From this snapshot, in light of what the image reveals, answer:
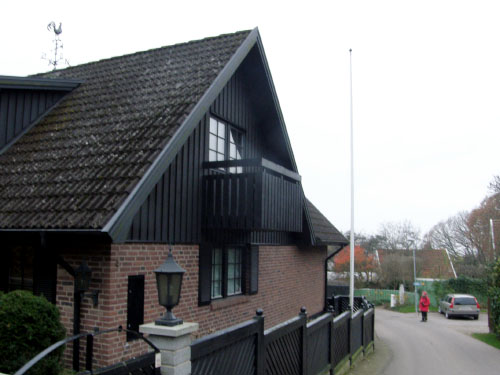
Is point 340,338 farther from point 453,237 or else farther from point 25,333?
point 453,237

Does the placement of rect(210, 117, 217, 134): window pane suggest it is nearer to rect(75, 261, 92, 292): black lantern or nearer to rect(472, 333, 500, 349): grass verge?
rect(75, 261, 92, 292): black lantern

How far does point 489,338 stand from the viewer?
54.9 ft

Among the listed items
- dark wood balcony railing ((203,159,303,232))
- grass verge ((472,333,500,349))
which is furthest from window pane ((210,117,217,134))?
grass verge ((472,333,500,349))

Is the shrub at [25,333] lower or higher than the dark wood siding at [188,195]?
lower

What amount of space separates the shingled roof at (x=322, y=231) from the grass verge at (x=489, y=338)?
5891mm

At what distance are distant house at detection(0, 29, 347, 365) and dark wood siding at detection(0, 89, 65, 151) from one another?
0.08ft

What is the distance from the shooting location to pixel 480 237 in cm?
4672

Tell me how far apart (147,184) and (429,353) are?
424 inches

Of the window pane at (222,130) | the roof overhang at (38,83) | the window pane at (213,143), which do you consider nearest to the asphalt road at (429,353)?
the window pane at (213,143)

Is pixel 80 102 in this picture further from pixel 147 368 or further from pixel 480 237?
pixel 480 237

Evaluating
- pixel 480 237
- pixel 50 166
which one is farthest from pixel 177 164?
pixel 480 237

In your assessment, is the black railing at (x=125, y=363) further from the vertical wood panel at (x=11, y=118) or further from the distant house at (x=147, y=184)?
the vertical wood panel at (x=11, y=118)

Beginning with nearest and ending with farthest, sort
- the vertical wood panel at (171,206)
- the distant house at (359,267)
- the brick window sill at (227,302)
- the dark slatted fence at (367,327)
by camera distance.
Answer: the vertical wood panel at (171,206), the brick window sill at (227,302), the dark slatted fence at (367,327), the distant house at (359,267)

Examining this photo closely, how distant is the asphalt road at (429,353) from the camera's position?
11.1m
